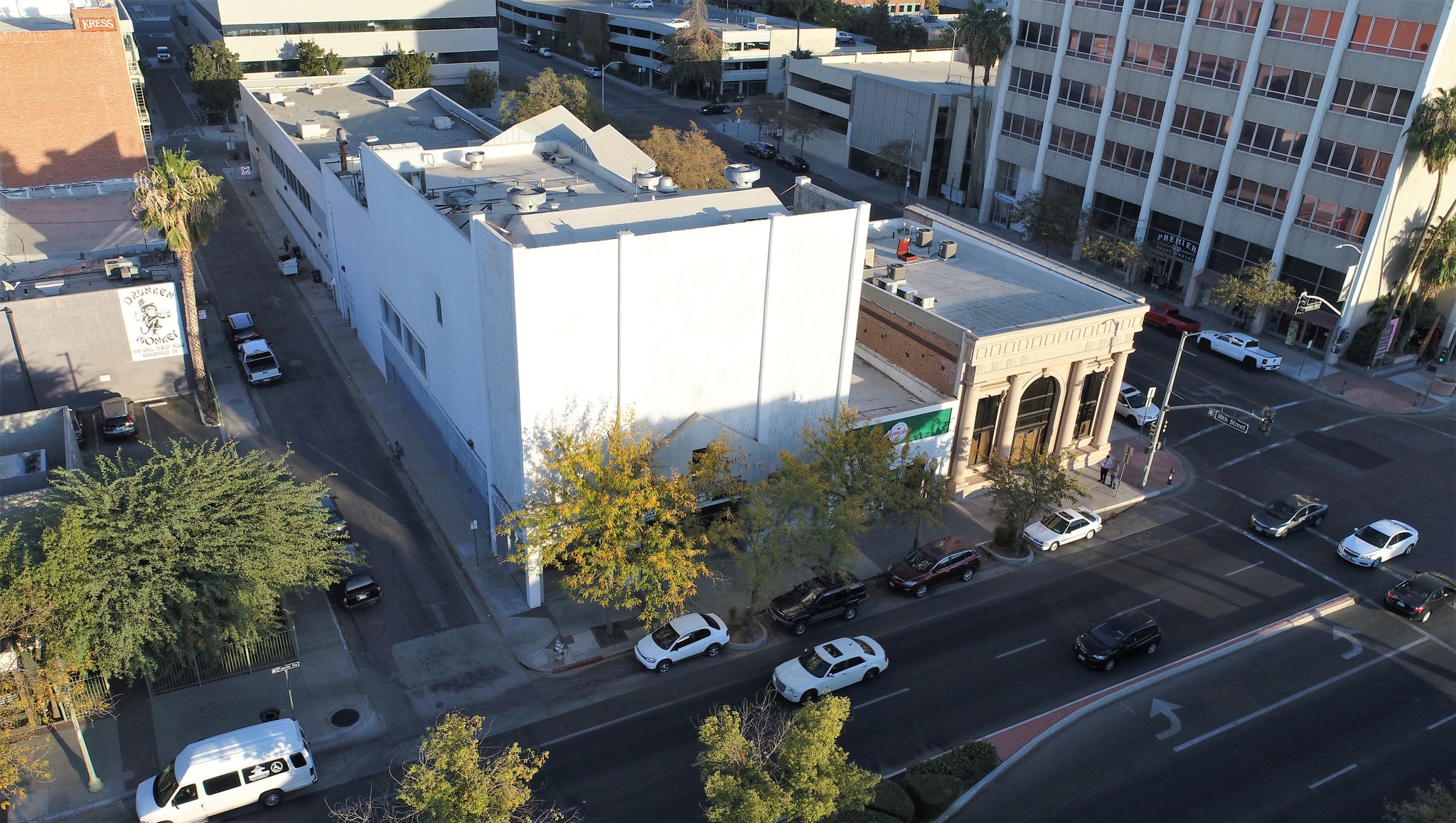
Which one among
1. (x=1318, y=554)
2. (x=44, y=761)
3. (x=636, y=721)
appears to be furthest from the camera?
(x=1318, y=554)

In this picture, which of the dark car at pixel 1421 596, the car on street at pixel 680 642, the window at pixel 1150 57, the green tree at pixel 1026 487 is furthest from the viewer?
the window at pixel 1150 57

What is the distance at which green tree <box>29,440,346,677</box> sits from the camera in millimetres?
27188

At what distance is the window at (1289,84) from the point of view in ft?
187

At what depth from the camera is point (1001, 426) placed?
4256 cm

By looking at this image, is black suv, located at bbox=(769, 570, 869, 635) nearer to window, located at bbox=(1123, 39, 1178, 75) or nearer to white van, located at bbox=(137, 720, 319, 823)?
white van, located at bbox=(137, 720, 319, 823)

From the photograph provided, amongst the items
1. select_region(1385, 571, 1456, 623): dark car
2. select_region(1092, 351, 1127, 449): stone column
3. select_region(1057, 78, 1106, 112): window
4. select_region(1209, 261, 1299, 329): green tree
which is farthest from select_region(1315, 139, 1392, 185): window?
select_region(1385, 571, 1456, 623): dark car

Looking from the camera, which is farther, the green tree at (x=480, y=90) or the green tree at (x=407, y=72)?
the green tree at (x=480, y=90)

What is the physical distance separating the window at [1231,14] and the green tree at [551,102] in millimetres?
44516

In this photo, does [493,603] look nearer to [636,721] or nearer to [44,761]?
[636,721]

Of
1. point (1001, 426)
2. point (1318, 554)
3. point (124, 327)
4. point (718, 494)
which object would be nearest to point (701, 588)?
point (718, 494)

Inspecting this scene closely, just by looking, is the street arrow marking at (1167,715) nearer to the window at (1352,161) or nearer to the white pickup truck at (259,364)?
the window at (1352,161)

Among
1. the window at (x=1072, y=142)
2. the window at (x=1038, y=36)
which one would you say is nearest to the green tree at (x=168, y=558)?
the window at (x=1072, y=142)

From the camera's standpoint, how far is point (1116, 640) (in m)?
33.0

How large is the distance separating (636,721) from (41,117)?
207 feet
